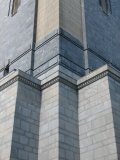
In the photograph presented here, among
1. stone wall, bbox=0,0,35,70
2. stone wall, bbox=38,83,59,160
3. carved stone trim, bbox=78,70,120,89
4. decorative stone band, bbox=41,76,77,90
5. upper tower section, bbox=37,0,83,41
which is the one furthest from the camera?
stone wall, bbox=0,0,35,70

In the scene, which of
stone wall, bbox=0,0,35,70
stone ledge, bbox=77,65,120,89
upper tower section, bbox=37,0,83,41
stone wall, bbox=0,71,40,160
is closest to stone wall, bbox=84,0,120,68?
upper tower section, bbox=37,0,83,41

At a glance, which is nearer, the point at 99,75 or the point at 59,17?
the point at 99,75

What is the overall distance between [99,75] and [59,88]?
5.47ft

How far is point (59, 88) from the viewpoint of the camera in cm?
1227

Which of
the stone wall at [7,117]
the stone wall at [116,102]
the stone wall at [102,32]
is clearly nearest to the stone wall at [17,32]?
the stone wall at [7,117]

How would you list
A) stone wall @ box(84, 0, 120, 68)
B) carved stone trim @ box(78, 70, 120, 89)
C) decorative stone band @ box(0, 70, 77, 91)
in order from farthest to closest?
stone wall @ box(84, 0, 120, 68), decorative stone band @ box(0, 70, 77, 91), carved stone trim @ box(78, 70, 120, 89)

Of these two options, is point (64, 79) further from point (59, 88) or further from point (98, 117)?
point (98, 117)

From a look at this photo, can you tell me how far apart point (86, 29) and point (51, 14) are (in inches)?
77.5

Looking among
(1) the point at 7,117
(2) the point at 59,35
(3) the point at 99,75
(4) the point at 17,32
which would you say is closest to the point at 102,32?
(2) the point at 59,35

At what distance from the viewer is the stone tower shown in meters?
11.0

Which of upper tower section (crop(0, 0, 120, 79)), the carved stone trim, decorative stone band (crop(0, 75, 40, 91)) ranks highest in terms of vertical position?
upper tower section (crop(0, 0, 120, 79))

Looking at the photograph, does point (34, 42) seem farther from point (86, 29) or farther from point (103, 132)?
point (103, 132)

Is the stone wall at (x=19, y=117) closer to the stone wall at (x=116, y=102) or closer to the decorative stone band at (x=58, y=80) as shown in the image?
the decorative stone band at (x=58, y=80)

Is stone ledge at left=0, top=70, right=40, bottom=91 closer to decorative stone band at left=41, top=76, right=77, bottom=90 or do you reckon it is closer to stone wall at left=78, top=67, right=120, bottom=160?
decorative stone band at left=41, top=76, right=77, bottom=90
